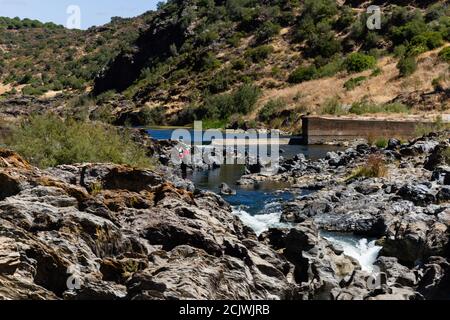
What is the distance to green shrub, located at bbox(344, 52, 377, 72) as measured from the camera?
69125 mm

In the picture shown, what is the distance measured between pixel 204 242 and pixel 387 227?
7.83 metres

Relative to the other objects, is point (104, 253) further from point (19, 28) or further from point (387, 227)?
point (19, 28)

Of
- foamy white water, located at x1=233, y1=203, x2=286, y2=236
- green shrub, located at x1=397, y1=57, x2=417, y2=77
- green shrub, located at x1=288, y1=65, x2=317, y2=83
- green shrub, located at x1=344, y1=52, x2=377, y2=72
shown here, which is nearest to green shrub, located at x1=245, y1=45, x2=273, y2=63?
green shrub, located at x1=288, y1=65, x2=317, y2=83

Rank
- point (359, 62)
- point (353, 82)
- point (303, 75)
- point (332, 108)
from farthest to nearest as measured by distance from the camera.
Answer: point (303, 75) < point (359, 62) < point (353, 82) < point (332, 108)

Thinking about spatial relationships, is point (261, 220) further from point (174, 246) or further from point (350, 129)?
point (350, 129)

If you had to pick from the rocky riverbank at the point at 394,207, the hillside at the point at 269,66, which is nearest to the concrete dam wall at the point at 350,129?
the hillside at the point at 269,66

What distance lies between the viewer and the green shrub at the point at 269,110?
6588cm

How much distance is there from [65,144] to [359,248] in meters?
12.9

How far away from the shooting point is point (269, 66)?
265 ft

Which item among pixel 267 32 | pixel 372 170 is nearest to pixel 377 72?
pixel 267 32

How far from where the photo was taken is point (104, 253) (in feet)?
43.3

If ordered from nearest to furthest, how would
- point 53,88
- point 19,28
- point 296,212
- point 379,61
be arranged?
1. point 296,212
2. point 379,61
3. point 53,88
4. point 19,28

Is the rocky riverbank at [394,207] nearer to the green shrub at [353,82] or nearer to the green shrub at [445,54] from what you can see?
the green shrub at [353,82]
